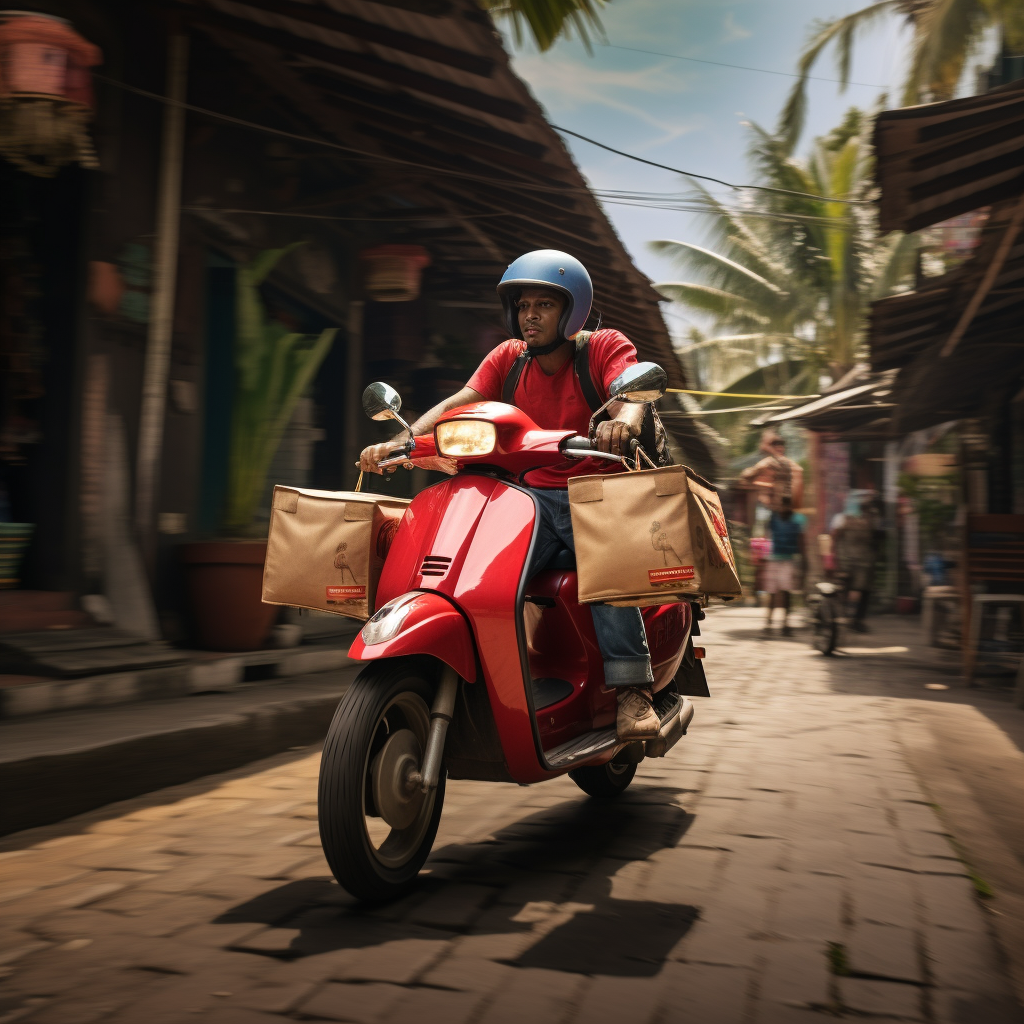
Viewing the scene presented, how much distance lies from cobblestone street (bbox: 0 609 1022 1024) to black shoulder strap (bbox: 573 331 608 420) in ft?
4.81

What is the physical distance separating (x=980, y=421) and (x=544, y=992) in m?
11.9

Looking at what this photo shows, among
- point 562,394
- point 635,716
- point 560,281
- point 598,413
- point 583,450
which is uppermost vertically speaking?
point 560,281

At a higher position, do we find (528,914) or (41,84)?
(41,84)

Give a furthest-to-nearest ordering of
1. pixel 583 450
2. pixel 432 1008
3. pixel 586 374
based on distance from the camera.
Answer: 1. pixel 586 374
2. pixel 583 450
3. pixel 432 1008

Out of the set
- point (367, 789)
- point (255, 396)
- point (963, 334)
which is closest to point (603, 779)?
point (367, 789)

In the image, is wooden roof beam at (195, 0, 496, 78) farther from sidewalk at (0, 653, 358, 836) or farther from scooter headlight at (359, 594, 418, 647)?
scooter headlight at (359, 594, 418, 647)

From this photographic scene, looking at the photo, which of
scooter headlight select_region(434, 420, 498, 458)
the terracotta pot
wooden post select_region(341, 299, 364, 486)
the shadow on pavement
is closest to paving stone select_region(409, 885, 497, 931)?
the shadow on pavement

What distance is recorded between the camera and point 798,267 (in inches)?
901

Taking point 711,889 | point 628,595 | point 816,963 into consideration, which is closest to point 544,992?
point 816,963

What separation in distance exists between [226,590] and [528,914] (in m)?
4.00

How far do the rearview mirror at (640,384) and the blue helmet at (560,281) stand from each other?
1.72ft

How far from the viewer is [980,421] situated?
12781mm

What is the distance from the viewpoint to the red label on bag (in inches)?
118

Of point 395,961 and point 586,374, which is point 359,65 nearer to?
point 586,374
